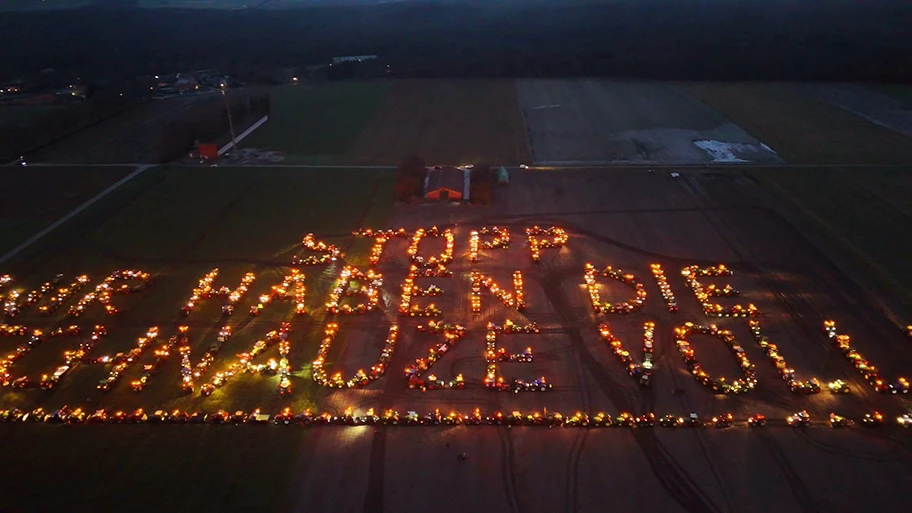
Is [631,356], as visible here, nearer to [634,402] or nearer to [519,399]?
[634,402]

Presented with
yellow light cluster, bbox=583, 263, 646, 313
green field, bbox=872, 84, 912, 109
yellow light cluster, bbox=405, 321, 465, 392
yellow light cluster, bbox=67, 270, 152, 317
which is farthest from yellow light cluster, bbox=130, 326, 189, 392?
green field, bbox=872, 84, 912, 109

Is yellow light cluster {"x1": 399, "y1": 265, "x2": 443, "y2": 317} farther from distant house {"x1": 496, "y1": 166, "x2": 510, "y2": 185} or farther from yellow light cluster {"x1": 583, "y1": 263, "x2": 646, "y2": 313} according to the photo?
distant house {"x1": 496, "y1": 166, "x2": 510, "y2": 185}

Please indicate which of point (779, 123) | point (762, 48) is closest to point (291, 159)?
point (779, 123)

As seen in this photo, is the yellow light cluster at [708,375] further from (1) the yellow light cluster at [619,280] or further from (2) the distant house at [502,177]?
(2) the distant house at [502,177]

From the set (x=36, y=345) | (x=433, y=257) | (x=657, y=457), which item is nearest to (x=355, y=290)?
(x=433, y=257)

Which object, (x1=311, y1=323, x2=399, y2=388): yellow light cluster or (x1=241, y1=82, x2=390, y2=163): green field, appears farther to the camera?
(x1=241, y1=82, x2=390, y2=163): green field

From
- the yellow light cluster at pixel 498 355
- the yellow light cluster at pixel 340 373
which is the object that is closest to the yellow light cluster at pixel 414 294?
the yellow light cluster at pixel 340 373
